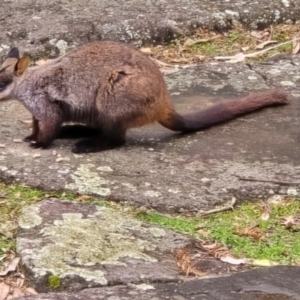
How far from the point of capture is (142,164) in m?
4.66

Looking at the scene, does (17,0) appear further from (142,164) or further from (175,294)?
(175,294)

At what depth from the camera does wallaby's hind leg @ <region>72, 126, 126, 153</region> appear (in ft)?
15.8

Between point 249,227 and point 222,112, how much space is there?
1.22 m

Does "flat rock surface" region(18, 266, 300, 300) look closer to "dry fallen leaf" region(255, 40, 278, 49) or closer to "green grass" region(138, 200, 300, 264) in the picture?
"green grass" region(138, 200, 300, 264)

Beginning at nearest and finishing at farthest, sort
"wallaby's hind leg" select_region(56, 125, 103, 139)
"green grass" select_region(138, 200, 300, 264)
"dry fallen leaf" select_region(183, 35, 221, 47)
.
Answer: "green grass" select_region(138, 200, 300, 264) < "wallaby's hind leg" select_region(56, 125, 103, 139) < "dry fallen leaf" select_region(183, 35, 221, 47)

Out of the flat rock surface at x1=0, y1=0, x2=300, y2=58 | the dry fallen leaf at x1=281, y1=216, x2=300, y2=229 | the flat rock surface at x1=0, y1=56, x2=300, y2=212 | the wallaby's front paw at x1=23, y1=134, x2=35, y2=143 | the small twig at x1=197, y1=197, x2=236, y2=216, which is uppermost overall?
the flat rock surface at x1=0, y1=0, x2=300, y2=58

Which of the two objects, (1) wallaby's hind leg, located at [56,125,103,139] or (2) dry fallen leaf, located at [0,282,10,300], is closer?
(2) dry fallen leaf, located at [0,282,10,300]

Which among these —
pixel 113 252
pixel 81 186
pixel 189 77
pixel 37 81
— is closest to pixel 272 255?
pixel 113 252

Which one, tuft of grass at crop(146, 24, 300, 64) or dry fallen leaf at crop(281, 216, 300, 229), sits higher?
tuft of grass at crop(146, 24, 300, 64)

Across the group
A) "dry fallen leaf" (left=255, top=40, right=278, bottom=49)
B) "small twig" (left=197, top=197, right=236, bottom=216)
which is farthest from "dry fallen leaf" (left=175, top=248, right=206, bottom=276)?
"dry fallen leaf" (left=255, top=40, right=278, bottom=49)

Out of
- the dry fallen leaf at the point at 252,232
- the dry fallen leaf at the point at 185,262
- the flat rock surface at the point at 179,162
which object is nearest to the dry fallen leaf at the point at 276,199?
the flat rock surface at the point at 179,162

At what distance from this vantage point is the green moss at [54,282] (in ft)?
11.2

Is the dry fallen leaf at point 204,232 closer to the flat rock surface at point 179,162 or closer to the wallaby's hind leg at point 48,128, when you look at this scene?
the flat rock surface at point 179,162

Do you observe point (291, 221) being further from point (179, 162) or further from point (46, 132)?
point (46, 132)
